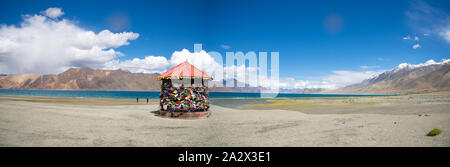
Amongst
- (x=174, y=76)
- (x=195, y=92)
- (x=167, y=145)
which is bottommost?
(x=167, y=145)

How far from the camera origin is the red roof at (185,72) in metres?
14.8

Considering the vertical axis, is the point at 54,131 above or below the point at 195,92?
below

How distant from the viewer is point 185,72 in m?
15.1

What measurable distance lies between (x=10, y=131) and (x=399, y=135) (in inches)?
512

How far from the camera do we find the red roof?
1482 cm

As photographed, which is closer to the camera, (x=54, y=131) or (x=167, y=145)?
(x=167, y=145)
